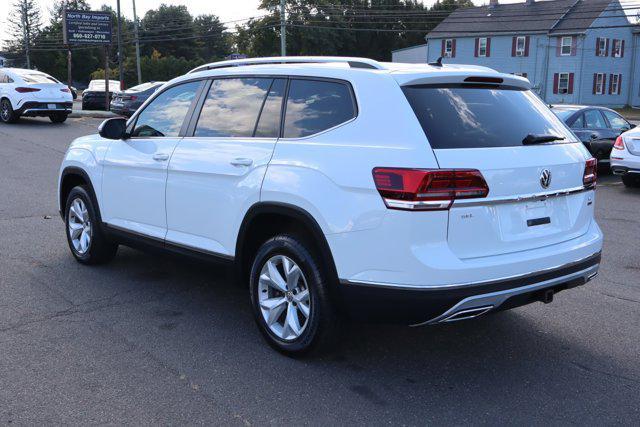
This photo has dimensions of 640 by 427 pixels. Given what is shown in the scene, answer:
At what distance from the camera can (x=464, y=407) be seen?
3674 millimetres

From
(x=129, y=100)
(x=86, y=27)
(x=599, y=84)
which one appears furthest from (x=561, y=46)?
(x=129, y=100)

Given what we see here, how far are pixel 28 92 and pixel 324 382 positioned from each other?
62.7 ft

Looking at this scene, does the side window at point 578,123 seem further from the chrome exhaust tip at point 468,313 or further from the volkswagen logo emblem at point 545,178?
the chrome exhaust tip at point 468,313

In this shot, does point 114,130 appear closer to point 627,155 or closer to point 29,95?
point 627,155

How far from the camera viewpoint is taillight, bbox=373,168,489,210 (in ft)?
11.5

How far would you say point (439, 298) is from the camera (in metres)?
3.56

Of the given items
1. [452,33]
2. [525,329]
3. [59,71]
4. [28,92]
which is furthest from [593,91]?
[59,71]

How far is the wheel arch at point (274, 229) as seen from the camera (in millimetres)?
3896

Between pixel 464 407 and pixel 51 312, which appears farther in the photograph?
pixel 51 312

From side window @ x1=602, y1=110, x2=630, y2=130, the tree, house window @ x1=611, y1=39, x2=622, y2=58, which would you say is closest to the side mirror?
side window @ x1=602, y1=110, x2=630, y2=130

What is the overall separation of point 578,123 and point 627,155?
1.85 meters

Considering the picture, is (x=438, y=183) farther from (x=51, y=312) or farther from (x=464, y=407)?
(x=51, y=312)

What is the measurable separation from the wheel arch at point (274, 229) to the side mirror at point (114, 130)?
1.84 m

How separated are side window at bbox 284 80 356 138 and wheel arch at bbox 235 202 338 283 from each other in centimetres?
50
